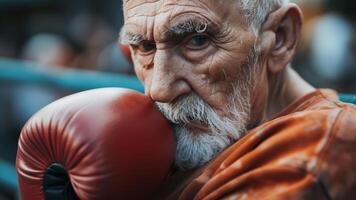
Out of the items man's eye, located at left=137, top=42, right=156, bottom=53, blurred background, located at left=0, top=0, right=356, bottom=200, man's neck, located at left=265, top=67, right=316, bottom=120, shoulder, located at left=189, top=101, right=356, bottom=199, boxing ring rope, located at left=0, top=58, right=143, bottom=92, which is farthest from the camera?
blurred background, located at left=0, top=0, right=356, bottom=200

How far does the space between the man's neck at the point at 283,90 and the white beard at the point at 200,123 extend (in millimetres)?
248

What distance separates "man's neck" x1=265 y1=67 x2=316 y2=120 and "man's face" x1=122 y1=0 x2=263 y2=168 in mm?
216

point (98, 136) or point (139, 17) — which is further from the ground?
point (139, 17)

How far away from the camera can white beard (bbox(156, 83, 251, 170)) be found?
1.95 m

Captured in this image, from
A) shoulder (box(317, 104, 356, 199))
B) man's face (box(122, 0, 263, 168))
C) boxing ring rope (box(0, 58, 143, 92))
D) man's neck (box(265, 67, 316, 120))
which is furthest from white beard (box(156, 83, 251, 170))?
boxing ring rope (box(0, 58, 143, 92))

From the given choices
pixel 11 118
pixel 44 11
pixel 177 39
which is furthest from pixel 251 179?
pixel 44 11

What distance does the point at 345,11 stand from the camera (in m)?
9.49

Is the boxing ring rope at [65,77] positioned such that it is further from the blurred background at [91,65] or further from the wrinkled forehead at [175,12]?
the wrinkled forehead at [175,12]

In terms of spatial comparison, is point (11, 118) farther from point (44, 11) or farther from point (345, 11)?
point (44, 11)

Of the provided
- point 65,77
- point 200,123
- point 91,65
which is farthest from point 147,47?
point 91,65

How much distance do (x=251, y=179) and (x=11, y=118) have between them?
5.48 metres

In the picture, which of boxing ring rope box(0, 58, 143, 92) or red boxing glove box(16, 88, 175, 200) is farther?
boxing ring rope box(0, 58, 143, 92)

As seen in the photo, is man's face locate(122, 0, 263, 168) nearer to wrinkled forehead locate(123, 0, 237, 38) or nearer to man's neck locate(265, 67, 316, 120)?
wrinkled forehead locate(123, 0, 237, 38)

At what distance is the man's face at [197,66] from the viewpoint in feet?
6.30
